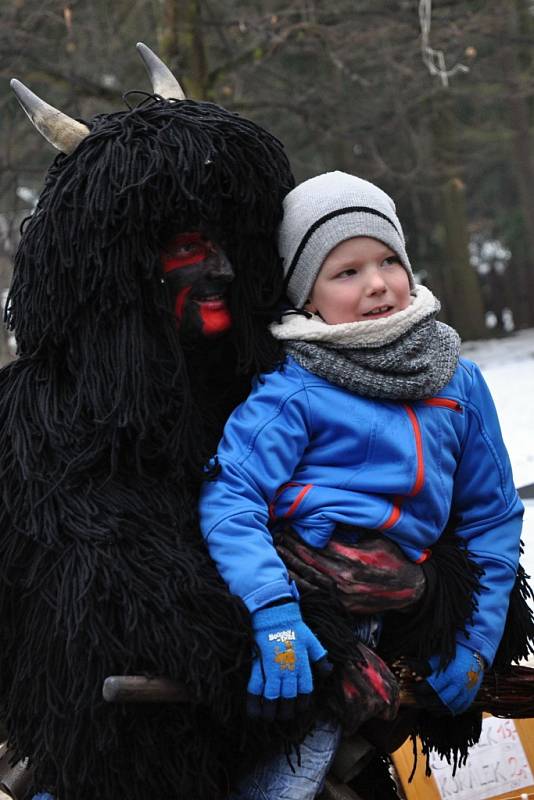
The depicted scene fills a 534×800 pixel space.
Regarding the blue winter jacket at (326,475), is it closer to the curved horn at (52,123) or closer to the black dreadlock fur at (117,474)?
the black dreadlock fur at (117,474)

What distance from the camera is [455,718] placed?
225 cm

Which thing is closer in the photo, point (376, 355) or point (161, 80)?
point (376, 355)

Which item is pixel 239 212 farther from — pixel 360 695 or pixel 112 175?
pixel 360 695

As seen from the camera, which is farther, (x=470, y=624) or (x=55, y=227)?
(x=470, y=624)

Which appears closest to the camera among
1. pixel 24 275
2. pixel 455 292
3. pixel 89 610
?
pixel 89 610

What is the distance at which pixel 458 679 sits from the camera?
81.0 inches

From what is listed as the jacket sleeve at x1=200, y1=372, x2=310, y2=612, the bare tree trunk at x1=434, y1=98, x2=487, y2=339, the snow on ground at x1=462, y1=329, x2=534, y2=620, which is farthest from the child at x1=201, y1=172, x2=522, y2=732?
the bare tree trunk at x1=434, y1=98, x2=487, y2=339

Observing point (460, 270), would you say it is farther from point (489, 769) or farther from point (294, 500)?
point (294, 500)

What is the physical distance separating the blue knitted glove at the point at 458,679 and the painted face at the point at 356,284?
67 centimetres

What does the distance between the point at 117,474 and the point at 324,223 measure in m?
0.62

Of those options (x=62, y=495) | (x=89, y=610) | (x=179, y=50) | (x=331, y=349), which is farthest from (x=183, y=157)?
(x=179, y=50)

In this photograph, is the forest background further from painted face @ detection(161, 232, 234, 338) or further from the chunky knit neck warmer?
the chunky knit neck warmer

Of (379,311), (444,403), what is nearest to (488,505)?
(444,403)

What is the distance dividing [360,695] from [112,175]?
1.03 m
